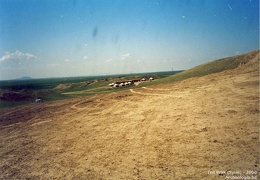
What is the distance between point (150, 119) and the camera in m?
11.5

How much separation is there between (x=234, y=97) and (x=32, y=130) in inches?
548

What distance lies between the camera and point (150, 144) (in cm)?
827

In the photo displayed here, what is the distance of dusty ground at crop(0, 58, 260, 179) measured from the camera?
6395 millimetres

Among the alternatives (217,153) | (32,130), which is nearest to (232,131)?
(217,153)

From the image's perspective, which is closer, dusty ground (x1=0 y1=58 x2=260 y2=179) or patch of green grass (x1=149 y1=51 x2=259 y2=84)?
dusty ground (x1=0 y1=58 x2=260 y2=179)

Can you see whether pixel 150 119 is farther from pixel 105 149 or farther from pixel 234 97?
pixel 234 97

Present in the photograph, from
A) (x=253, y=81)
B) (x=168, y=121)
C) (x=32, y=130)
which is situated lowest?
(x=32, y=130)

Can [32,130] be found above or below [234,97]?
below

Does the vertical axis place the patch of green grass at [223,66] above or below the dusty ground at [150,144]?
above

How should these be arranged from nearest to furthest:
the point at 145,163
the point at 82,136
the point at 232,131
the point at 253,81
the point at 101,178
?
the point at 101,178 → the point at 145,163 → the point at 232,131 → the point at 82,136 → the point at 253,81

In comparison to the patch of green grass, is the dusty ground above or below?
below

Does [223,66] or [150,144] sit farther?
[223,66]

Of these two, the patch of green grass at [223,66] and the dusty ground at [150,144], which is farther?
the patch of green grass at [223,66]

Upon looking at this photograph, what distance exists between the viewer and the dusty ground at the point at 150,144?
639 cm
